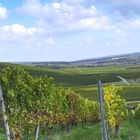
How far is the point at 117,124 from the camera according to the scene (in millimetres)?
70375

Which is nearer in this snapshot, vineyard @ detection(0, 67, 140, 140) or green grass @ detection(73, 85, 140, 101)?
vineyard @ detection(0, 67, 140, 140)

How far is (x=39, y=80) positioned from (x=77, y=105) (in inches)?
978

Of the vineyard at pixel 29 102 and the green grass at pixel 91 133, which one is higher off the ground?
the vineyard at pixel 29 102

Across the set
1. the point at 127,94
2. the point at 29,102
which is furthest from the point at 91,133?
the point at 127,94

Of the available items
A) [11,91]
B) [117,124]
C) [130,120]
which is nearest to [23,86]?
[11,91]

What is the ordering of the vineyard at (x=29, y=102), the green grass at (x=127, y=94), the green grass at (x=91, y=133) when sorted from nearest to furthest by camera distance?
the vineyard at (x=29, y=102)
the green grass at (x=91, y=133)
the green grass at (x=127, y=94)

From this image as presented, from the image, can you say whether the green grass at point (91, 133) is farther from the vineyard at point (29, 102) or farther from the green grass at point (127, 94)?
the green grass at point (127, 94)

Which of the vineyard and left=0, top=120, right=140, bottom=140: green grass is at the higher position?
the vineyard

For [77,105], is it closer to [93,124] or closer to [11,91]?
[93,124]

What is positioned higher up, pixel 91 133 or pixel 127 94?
pixel 127 94

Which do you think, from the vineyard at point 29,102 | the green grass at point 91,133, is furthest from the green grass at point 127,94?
the vineyard at point 29,102

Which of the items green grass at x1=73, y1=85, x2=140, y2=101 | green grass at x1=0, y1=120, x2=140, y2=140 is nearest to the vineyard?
green grass at x1=0, y1=120, x2=140, y2=140

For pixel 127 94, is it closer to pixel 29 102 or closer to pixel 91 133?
pixel 91 133

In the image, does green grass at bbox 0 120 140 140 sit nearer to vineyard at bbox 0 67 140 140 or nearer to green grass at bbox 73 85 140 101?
vineyard at bbox 0 67 140 140
